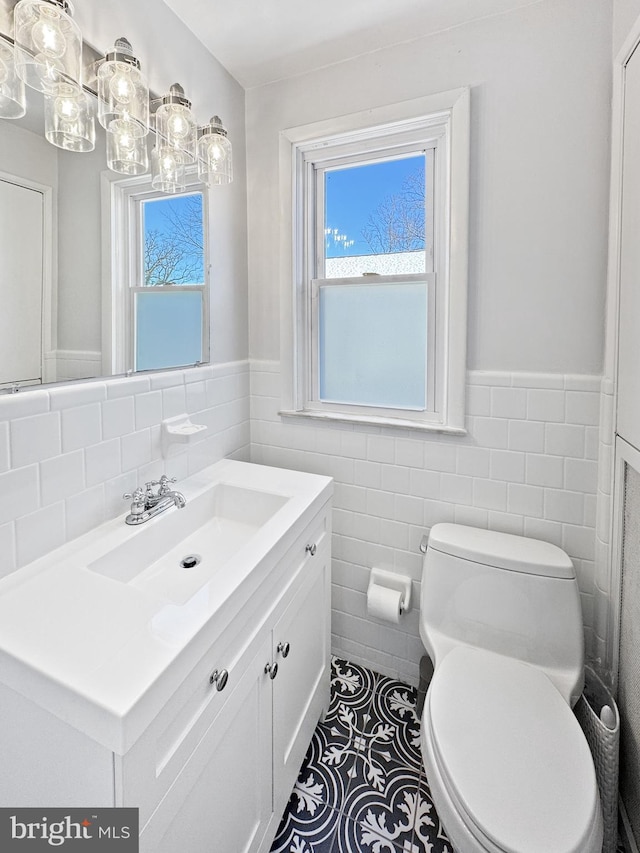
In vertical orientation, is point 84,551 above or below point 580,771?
above

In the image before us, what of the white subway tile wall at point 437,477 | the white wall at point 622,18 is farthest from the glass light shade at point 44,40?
the white wall at point 622,18

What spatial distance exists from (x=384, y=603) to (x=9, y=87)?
6.08 ft

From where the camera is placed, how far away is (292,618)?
3.93 ft

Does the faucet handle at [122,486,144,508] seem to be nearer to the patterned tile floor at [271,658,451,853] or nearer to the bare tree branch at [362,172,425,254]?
the patterned tile floor at [271,658,451,853]

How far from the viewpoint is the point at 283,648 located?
1.11 metres

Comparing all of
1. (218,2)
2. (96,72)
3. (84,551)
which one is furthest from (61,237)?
(218,2)

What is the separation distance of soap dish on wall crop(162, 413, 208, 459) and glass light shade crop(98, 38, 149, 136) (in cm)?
85

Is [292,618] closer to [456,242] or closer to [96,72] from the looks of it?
[456,242]

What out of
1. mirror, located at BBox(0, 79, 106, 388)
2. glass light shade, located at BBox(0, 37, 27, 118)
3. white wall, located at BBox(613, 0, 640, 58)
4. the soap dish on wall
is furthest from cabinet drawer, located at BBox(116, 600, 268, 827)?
white wall, located at BBox(613, 0, 640, 58)

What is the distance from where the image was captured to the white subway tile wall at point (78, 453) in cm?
95

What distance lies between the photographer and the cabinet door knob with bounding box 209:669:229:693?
31.7 inches

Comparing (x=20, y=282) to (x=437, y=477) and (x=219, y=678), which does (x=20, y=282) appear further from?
(x=437, y=477)

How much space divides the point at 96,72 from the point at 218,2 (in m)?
0.56

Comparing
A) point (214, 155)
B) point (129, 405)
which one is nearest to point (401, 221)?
point (214, 155)
